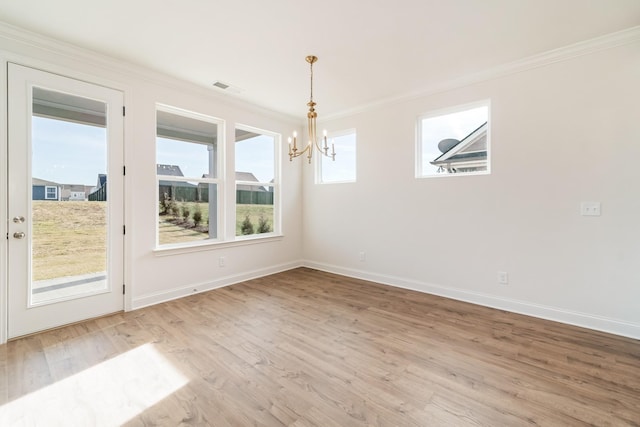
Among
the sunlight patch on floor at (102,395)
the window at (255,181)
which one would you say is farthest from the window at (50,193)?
the window at (255,181)

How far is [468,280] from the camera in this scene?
3.45 meters

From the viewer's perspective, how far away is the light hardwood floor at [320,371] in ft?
5.32

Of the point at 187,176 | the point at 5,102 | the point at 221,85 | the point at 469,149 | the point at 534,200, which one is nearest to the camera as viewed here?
the point at 5,102

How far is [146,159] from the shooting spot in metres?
3.25

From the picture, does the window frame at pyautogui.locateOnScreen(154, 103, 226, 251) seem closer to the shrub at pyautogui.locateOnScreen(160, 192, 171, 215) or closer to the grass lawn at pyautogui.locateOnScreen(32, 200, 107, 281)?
the shrub at pyautogui.locateOnScreen(160, 192, 171, 215)

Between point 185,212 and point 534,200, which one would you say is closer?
point 534,200

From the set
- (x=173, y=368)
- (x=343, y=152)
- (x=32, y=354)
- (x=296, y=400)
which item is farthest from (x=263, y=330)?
(x=343, y=152)

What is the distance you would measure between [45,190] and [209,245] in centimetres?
177

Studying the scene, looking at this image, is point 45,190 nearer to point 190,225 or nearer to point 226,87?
point 190,225

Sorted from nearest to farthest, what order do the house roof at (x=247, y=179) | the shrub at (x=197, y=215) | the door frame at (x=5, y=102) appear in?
the door frame at (x=5, y=102) < the shrub at (x=197, y=215) < the house roof at (x=247, y=179)

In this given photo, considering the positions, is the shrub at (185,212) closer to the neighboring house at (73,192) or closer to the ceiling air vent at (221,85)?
the neighboring house at (73,192)

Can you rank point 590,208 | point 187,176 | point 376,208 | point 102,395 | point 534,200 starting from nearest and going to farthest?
point 102,395
point 590,208
point 534,200
point 187,176
point 376,208

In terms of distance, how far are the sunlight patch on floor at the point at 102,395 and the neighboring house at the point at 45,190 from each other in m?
1.67

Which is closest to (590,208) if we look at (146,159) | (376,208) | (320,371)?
(376,208)
